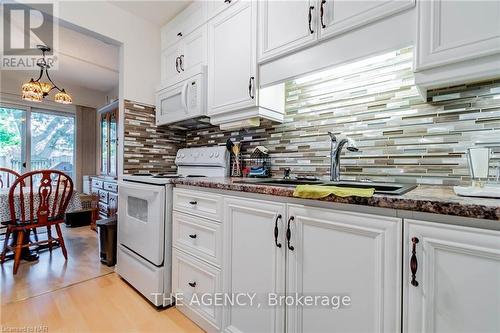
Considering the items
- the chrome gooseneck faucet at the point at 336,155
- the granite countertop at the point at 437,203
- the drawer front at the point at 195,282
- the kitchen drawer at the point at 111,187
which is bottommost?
the drawer front at the point at 195,282

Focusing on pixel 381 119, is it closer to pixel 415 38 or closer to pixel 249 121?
pixel 415 38

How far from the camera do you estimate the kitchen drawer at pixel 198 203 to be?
1.34 m

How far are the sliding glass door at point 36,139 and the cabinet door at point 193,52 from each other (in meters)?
3.59

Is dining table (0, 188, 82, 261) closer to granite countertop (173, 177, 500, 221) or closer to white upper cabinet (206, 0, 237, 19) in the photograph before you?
white upper cabinet (206, 0, 237, 19)

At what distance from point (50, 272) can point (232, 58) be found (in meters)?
2.44

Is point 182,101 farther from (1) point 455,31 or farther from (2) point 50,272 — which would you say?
(2) point 50,272

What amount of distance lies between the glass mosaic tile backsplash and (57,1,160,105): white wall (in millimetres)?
1411

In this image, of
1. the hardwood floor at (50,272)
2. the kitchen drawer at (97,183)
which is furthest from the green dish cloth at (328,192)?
the kitchen drawer at (97,183)

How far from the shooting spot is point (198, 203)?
4.80 feet

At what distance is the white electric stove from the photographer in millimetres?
1644

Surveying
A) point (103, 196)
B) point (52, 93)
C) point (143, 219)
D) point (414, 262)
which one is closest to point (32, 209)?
point (143, 219)

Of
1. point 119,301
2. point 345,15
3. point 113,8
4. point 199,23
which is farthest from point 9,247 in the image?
point 345,15

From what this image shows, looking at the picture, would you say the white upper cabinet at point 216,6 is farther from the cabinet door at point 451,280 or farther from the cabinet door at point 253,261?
the cabinet door at point 451,280

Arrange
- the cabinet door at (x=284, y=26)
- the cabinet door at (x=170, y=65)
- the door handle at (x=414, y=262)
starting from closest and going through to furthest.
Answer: the door handle at (x=414, y=262) < the cabinet door at (x=284, y=26) < the cabinet door at (x=170, y=65)
